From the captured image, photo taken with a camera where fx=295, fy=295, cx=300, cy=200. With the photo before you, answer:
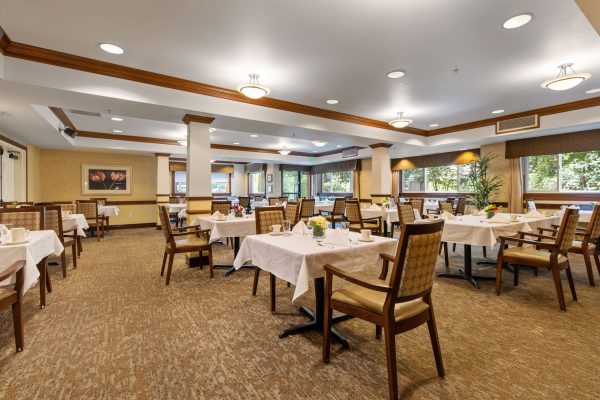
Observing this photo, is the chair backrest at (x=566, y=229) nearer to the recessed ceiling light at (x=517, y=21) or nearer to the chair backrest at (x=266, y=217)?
the recessed ceiling light at (x=517, y=21)

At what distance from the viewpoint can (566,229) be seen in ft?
9.59

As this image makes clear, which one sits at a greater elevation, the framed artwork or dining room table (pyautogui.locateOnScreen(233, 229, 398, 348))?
the framed artwork

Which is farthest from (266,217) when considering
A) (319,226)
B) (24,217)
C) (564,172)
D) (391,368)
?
(564,172)

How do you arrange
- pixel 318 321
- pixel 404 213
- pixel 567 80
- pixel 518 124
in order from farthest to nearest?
pixel 518 124 → pixel 404 213 → pixel 567 80 → pixel 318 321

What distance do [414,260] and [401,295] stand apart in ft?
0.68

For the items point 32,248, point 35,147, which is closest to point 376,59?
point 32,248

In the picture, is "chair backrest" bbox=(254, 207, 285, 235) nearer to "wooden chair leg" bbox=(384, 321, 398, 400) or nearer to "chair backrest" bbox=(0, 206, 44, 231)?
"wooden chair leg" bbox=(384, 321, 398, 400)

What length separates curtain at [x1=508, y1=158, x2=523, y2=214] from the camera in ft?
23.8

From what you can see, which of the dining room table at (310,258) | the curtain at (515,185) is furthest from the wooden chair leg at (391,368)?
the curtain at (515,185)

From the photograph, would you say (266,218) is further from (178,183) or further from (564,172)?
(178,183)

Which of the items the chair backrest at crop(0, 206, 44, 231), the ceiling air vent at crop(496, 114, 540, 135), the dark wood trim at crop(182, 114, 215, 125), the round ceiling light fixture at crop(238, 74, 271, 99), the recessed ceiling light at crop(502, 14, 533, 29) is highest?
the recessed ceiling light at crop(502, 14, 533, 29)

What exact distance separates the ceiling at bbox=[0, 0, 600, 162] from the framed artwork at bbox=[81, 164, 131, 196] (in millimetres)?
3169

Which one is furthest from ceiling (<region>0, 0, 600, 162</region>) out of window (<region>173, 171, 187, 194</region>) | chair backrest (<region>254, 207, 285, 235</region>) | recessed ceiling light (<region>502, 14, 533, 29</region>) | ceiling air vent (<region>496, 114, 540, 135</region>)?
window (<region>173, 171, 187, 194</region>)

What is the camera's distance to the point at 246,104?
4.94m
